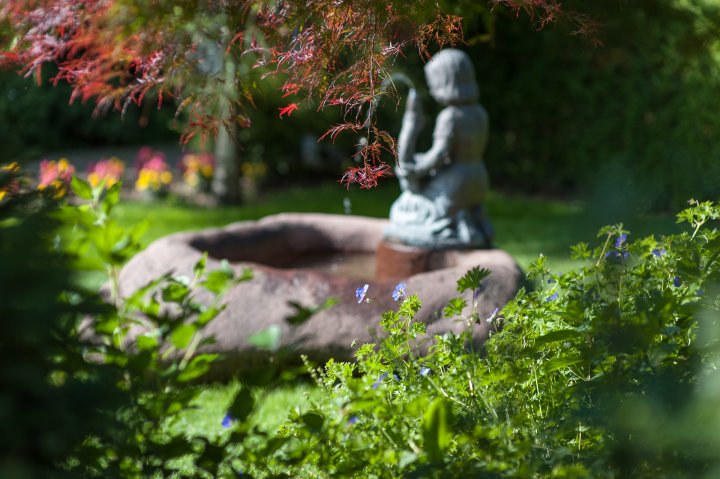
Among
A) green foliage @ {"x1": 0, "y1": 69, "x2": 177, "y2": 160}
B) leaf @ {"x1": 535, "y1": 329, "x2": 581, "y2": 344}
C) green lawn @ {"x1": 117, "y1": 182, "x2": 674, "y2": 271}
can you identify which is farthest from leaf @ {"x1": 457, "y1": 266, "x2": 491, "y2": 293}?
green foliage @ {"x1": 0, "y1": 69, "x2": 177, "y2": 160}

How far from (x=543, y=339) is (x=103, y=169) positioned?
23.5 ft

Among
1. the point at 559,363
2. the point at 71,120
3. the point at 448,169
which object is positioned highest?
the point at 559,363

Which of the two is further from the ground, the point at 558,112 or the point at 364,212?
the point at 558,112

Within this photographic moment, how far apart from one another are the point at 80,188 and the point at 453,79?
9.77 ft

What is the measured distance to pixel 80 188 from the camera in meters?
1.70

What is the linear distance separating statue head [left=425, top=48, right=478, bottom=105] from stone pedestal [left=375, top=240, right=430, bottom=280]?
87cm

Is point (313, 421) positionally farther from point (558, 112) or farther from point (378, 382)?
point (558, 112)

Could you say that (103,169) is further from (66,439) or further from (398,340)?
(66,439)

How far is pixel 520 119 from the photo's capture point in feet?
29.0

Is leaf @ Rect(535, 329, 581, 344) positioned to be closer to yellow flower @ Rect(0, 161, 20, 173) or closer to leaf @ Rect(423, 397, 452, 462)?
leaf @ Rect(423, 397, 452, 462)

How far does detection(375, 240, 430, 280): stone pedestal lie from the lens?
4418mm

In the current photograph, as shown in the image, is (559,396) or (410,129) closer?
(559,396)

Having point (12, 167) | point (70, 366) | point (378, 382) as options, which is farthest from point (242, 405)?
point (378, 382)

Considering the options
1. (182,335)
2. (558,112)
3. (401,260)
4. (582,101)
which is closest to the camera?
(182,335)
